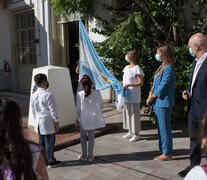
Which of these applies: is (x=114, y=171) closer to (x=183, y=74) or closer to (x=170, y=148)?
(x=170, y=148)

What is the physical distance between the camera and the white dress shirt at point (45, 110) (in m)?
3.87

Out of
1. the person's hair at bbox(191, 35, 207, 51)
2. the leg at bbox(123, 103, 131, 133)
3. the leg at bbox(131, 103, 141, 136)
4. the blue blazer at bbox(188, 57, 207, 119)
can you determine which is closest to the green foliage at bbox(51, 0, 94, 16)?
the leg at bbox(123, 103, 131, 133)

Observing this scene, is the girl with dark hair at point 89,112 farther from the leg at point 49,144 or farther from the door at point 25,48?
the door at point 25,48

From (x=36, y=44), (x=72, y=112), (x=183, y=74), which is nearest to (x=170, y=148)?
(x=183, y=74)

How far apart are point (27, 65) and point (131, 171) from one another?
31.5ft

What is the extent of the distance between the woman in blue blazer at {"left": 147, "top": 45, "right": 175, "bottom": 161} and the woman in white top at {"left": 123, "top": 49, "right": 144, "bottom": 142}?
34.6 inches

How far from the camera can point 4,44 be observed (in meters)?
12.8

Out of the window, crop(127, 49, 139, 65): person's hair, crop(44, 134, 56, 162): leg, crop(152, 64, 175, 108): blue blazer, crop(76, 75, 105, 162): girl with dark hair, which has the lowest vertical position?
crop(44, 134, 56, 162): leg

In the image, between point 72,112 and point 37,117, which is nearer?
point 37,117

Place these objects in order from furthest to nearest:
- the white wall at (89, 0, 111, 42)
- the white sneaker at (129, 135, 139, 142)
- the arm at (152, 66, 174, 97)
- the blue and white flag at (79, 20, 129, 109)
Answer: the white wall at (89, 0, 111, 42), the blue and white flag at (79, 20, 129, 109), the white sneaker at (129, 135, 139, 142), the arm at (152, 66, 174, 97)

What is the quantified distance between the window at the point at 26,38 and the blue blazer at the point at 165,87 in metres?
8.97

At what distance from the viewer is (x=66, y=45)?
Answer: 10398 mm

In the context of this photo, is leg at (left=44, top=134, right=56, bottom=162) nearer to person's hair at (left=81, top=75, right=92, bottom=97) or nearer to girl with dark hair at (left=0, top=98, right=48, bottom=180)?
person's hair at (left=81, top=75, right=92, bottom=97)

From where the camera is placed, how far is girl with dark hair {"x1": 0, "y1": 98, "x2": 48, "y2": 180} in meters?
1.62
